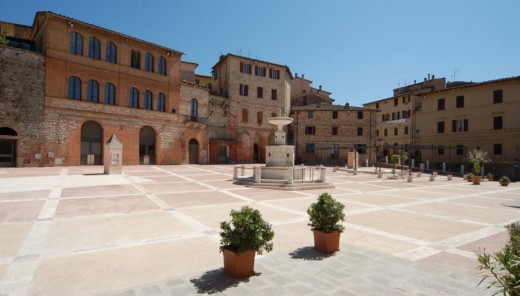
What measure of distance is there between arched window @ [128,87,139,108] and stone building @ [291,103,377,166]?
917 inches

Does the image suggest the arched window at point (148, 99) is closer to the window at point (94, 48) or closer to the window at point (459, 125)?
the window at point (94, 48)

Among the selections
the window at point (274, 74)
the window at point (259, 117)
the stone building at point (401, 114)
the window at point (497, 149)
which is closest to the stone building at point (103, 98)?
the window at point (259, 117)

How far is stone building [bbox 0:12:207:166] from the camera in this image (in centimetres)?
2711

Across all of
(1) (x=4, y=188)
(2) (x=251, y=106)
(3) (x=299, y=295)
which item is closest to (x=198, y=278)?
(3) (x=299, y=295)

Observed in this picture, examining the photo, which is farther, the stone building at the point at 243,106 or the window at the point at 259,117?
the window at the point at 259,117

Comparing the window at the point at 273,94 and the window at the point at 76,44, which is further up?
the window at the point at 76,44

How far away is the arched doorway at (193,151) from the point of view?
126 feet

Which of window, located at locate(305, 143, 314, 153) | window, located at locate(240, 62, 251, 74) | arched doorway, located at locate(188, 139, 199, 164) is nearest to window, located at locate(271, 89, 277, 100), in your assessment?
window, located at locate(240, 62, 251, 74)

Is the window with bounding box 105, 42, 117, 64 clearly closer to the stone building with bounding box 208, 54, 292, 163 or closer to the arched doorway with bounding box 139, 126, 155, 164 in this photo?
the arched doorway with bounding box 139, 126, 155, 164

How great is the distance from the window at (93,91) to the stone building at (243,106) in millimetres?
14551

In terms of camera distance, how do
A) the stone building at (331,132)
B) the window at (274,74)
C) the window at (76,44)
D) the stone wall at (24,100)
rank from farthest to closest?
the window at (274,74) < the stone building at (331,132) < the window at (76,44) < the stone wall at (24,100)

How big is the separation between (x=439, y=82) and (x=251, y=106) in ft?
110

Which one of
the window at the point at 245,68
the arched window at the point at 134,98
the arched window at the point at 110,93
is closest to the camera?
the arched window at the point at 110,93

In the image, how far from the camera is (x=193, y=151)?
38.8m
